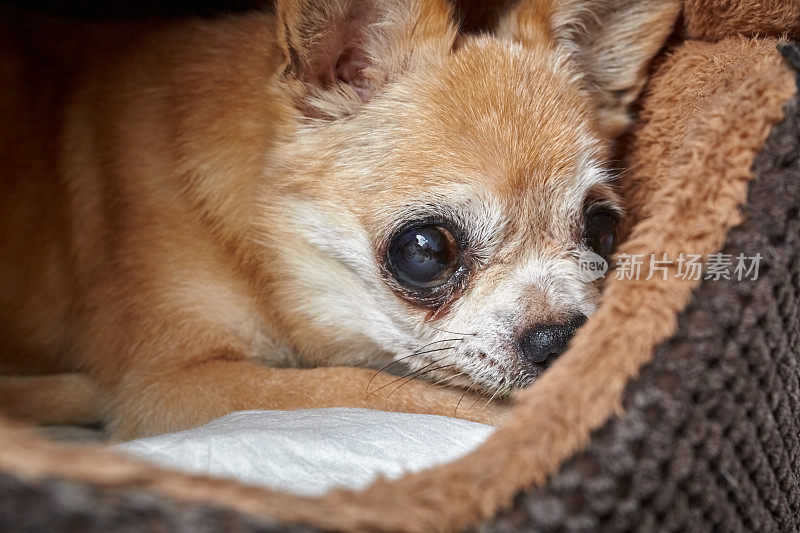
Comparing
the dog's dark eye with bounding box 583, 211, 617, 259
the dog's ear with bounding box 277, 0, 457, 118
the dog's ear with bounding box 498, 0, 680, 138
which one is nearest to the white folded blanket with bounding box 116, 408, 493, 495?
the dog's dark eye with bounding box 583, 211, 617, 259

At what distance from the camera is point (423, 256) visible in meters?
1.42

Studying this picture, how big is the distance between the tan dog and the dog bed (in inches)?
12.5

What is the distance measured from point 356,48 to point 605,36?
0.62 m

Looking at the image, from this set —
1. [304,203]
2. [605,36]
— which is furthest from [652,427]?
[605,36]

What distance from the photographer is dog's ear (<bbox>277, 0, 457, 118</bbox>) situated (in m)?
1.49

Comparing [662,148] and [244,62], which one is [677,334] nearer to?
[662,148]

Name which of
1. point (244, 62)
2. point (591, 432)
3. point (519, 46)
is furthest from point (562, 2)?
point (591, 432)

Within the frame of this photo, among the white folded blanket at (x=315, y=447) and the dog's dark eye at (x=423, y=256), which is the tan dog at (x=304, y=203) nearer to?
the dog's dark eye at (x=423, y=256)

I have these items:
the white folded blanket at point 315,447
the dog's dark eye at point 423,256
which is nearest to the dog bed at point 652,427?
the white folded blanket at point 315,447

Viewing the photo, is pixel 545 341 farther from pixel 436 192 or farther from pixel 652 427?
pixel 652 427

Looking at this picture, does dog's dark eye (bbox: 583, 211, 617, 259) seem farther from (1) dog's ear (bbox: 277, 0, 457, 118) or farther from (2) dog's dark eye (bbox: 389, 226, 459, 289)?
(1) dog's ear (bbox: 277, 0, 457, 118)

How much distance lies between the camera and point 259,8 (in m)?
1.97

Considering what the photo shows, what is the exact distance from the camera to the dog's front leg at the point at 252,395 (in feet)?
4.82

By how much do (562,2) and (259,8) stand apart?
2.63 feet
